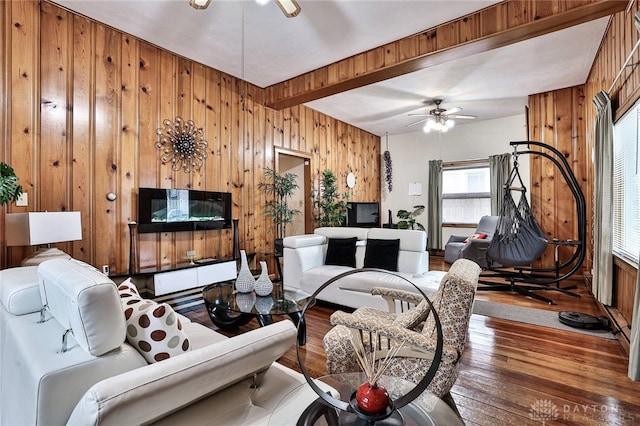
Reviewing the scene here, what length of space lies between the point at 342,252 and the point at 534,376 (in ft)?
7.28

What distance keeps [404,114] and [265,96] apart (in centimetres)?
286

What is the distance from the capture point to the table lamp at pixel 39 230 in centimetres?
236

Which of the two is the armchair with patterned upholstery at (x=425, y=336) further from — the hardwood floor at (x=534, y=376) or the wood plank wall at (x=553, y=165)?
the wood plank wall at (x=553, y=165)

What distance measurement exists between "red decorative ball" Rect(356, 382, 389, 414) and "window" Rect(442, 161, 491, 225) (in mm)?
6606

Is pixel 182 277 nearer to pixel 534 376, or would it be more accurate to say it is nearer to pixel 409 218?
pixel 534 376

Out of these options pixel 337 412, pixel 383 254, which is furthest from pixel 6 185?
pixel 383 254

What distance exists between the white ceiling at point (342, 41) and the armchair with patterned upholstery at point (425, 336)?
261cm

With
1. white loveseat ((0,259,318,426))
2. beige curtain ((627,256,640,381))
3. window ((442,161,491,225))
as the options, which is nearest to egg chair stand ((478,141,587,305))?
beige curtain ((627,256,640,381))

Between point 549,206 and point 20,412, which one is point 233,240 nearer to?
point 20,412

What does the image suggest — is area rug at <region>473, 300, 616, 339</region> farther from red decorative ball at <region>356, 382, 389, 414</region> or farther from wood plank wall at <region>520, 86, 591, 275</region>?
red decorative ball at <region>356, 382, 389, 414</region>

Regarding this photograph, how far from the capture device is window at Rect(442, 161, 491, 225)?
22.0ft

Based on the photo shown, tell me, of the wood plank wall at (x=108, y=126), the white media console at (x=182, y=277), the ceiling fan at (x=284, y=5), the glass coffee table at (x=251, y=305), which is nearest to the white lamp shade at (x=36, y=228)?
the wood plank wall at (x=108, y=126)

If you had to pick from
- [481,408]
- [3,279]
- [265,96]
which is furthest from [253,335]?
[265,96]

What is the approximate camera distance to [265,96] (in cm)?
479
